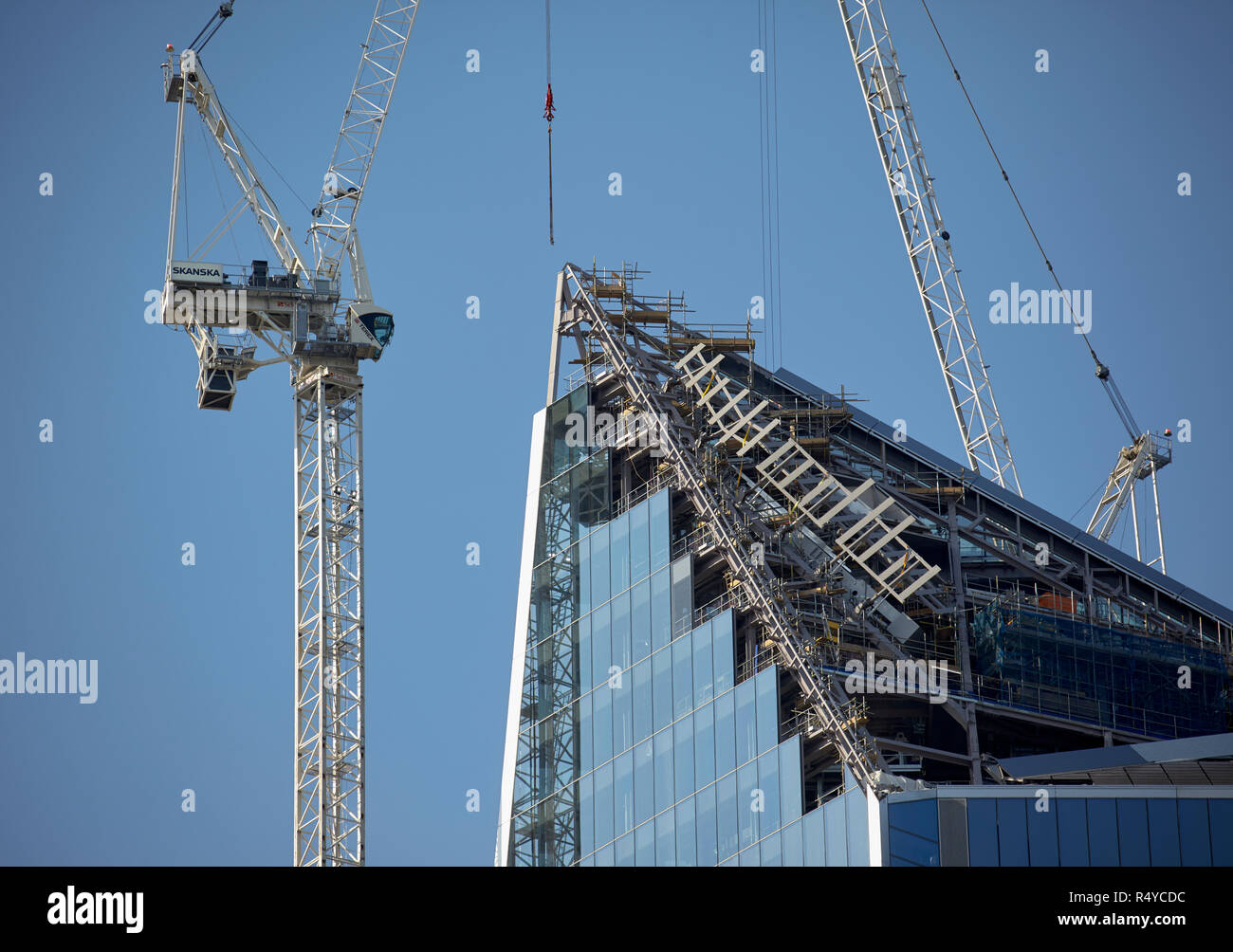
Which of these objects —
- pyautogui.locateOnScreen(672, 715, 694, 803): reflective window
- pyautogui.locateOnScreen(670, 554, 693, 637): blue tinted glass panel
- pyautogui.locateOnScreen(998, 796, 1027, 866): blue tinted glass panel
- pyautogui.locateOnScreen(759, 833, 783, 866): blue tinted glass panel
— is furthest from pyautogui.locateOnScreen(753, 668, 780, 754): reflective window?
pyautogui.locateOnScreen(998, 796, 1027, 866): blue tinted glass panel

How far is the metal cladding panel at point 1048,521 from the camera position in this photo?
Result: 119375 millimetres

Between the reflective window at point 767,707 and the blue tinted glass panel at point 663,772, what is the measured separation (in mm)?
6769

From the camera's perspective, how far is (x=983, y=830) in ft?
292

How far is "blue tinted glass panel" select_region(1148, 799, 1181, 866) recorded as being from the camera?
87.8 meters

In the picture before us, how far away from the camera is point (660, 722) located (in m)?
112

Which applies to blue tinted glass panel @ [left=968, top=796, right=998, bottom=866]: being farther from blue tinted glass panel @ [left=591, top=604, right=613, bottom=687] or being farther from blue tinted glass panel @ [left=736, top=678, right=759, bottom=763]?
blue tinted glass panel @ [left=591, top=604, right=613, bottom=687]

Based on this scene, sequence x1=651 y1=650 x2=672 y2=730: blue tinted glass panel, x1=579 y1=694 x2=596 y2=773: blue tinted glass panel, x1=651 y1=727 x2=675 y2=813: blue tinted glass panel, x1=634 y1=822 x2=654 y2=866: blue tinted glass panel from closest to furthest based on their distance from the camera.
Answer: x1=634 y1=822 x2=654 y2=866: blue tinted glass panel, x1=651 y1=727 x2=675 y2=813: blue tinted glass panel, x1=651 y1=650 x2=672 y2=730: blue tinted glass panel, x1=579 y1=694 x2=596 y2=773: blue tinted glass panel

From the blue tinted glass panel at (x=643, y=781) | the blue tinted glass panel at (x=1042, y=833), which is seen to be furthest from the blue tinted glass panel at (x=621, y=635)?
the blue tinted glass panel at (x=1042, y=833)

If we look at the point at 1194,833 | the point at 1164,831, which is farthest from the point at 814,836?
the point at 1194,833

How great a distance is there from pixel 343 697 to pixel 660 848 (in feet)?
118

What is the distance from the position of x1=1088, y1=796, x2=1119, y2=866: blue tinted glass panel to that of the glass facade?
0.13ft

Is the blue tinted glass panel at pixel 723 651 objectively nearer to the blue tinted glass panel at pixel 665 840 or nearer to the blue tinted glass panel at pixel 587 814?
→ the blue tinted glass panel at pixel 665 840
